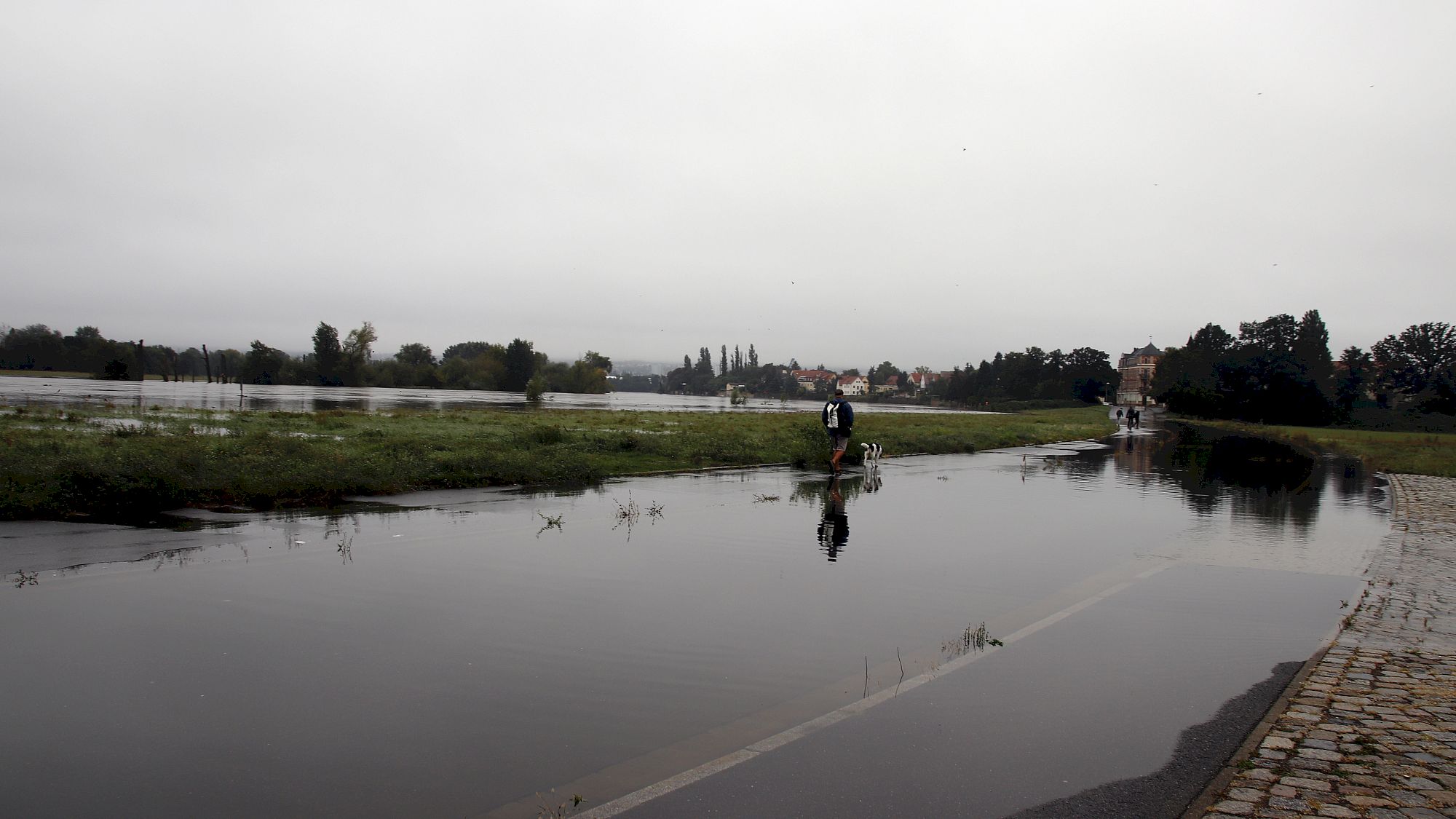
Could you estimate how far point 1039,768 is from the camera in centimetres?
443

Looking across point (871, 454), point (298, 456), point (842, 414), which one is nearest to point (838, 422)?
point (842, 414)

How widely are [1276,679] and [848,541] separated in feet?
18.8

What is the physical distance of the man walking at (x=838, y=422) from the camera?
19.7 meters

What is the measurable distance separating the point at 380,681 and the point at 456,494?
9.69 metres

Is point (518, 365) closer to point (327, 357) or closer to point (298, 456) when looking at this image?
point (327, 357)

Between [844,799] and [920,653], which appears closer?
[844,799]

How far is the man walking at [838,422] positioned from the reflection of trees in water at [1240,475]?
7.33 meters

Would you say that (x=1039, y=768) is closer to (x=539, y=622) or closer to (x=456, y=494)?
(x=539, y=622)

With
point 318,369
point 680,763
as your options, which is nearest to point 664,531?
point 680,763

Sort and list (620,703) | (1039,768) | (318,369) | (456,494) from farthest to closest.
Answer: (318,369) → (456,494) → (620,703) → (1039,768)

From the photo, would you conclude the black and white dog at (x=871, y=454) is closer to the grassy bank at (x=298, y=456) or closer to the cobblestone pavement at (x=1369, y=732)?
the grassy bank at (x=298, y=456)

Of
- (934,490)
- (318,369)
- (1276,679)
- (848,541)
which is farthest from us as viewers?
(318,369)

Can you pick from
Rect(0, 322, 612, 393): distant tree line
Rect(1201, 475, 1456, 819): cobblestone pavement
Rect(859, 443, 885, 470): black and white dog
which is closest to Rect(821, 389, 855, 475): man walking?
Rect(859, 443, 885, 470): black and white dog

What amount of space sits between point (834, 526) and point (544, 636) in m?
6.62
